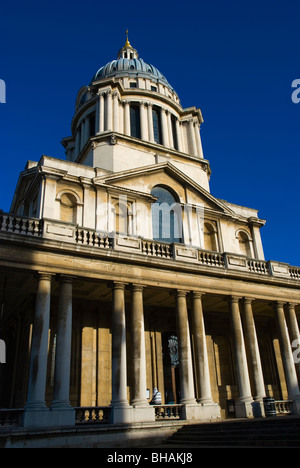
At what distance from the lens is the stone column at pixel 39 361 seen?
14.1 m

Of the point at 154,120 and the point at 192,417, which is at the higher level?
the point at 154,120

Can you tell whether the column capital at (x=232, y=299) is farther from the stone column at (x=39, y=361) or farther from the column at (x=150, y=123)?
the column at (x=150, y=123)

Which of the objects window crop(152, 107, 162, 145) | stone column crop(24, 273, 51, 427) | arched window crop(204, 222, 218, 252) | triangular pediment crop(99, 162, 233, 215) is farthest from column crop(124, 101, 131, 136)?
stone column crop(24, 273, 51, 427)

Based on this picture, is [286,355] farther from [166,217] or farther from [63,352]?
[63,352]

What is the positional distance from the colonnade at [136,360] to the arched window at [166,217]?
6.27 meters

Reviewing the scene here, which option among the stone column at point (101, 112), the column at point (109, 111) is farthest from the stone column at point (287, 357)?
the stone column at point (101, 112)

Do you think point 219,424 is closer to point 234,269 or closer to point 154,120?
point 234,269

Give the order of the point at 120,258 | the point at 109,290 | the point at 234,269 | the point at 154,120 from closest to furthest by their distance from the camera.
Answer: the point at 120,258, the point at 109,290, the point at 234,269, the point at 154,120

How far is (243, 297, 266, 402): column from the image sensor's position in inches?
752

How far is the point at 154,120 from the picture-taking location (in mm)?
33812

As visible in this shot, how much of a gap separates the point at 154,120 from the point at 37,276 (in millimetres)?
21297

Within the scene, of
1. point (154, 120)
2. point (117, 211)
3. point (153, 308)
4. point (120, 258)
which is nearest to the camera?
point (120, 258)

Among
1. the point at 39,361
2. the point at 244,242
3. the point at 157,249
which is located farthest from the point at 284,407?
the point at 244,242

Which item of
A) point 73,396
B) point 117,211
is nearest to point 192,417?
point 73,396
